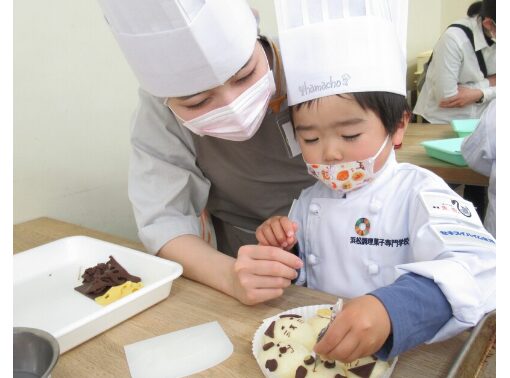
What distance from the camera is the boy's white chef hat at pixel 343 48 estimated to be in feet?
2.82

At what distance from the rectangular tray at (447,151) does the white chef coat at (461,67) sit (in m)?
1.33

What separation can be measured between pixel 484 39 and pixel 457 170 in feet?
5.75

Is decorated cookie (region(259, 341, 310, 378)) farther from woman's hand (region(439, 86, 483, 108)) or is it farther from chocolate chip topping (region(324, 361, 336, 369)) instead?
woman's hand (region(439, 86, 483, 108))

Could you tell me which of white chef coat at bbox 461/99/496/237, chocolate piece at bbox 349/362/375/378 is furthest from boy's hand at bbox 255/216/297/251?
white chef coat at bbox 461/99/496/237

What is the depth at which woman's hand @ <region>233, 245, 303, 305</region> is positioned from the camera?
81 cm

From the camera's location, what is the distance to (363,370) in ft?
1.98

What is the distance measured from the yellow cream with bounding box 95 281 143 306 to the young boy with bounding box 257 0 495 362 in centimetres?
30

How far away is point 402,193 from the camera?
0.93 meters

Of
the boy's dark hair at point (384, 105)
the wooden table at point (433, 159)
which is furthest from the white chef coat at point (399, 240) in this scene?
the wooden table at point (433, 159)

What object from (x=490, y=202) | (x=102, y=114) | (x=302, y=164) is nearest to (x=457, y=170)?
(x=490, y=202)

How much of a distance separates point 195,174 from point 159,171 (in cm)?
12

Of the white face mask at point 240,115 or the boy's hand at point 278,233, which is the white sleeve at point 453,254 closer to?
the boy's hand at point 278,233

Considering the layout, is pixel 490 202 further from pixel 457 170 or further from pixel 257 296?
pixel 257 296

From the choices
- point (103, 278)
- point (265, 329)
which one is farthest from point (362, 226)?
point (103, 278)
